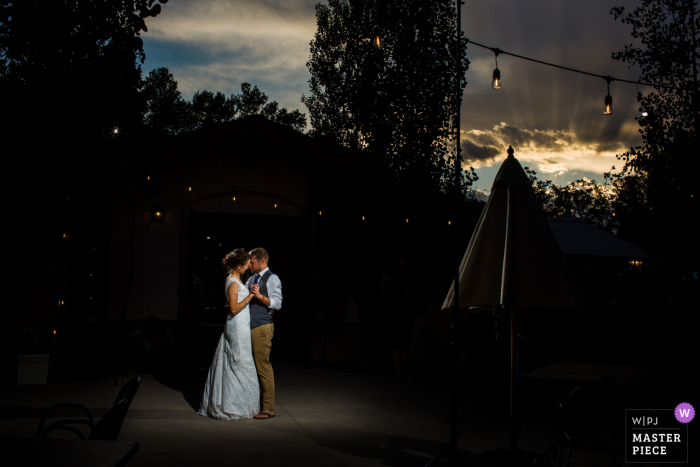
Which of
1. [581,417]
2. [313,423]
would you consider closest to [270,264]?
[313,423]

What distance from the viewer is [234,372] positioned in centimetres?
609

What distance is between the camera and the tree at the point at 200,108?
36.6m

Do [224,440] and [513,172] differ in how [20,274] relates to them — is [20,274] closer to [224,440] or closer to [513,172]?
[224,440]

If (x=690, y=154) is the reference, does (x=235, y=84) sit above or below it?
above

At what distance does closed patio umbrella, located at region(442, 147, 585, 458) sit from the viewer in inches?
167

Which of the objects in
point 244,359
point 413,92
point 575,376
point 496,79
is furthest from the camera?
point 413,92

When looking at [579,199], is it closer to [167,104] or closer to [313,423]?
[167,104]

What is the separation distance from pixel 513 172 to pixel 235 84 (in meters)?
36.2

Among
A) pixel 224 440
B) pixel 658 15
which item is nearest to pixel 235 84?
pixel 658 15

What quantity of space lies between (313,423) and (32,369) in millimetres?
4377

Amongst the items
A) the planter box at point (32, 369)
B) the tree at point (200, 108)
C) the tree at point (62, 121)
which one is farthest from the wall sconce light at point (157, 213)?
the tree at point (200, 108)

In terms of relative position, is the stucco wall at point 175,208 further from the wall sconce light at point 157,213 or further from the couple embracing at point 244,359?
the couple embracing at point 244,359

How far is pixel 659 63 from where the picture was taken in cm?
910

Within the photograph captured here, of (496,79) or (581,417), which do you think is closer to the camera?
(581,417)
